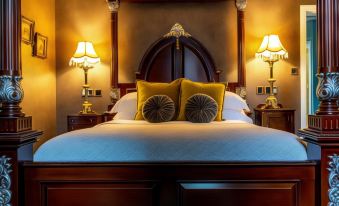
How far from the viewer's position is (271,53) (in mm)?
4512

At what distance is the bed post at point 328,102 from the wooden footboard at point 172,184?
0.09 metres

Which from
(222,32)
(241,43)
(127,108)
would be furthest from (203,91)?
(222,32)

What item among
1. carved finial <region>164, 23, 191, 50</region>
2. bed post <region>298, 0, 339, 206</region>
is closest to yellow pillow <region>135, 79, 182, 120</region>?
carved finial <region>164, 23, 191, 50</region>

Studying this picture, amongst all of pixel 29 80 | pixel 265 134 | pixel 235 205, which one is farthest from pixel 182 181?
pixel 29 80

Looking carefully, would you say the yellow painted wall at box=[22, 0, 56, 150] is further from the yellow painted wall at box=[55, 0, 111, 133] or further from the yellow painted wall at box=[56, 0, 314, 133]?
the yellow painted wall at box=[56, 0, 314, 133]

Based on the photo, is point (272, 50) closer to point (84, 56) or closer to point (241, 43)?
point (241, 43)

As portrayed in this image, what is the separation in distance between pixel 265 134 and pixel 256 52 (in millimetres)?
2829

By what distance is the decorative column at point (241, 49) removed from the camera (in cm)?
464

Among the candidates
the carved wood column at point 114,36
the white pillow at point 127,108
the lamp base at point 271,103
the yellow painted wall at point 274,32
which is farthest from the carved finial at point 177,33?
the lamp base at point 271,103

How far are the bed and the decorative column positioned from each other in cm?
264

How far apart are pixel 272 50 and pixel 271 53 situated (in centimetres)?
4

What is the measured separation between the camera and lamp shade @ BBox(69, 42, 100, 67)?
4598 millimetres

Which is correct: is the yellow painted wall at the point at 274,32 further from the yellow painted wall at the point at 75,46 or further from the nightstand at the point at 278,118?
the yellow painted wall at the point at 75,46

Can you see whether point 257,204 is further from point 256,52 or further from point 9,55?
point 256,52
